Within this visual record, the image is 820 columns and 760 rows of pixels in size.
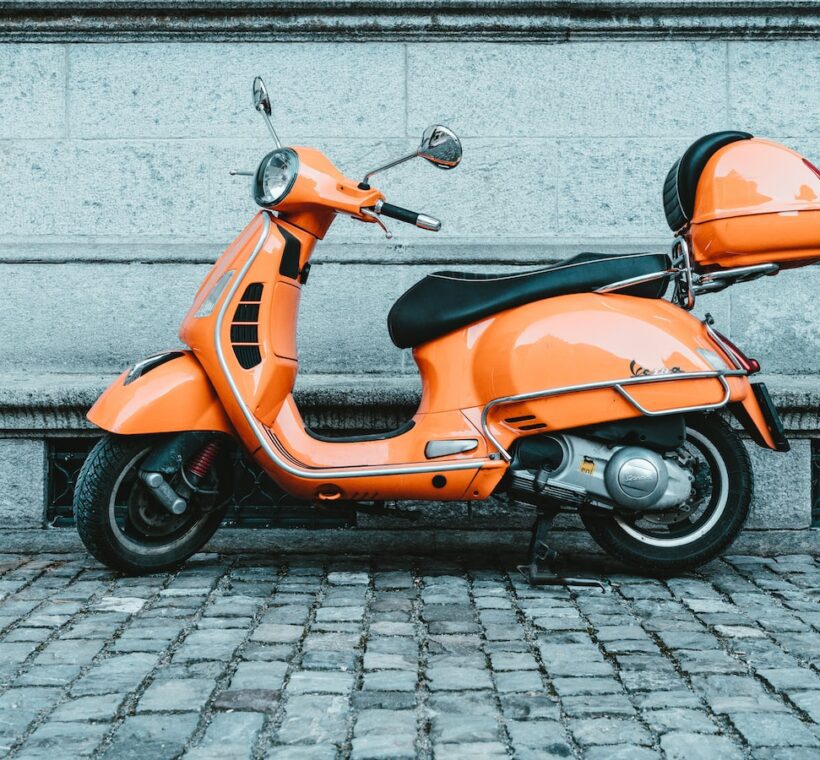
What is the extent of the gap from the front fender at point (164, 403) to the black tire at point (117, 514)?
4.1 inches

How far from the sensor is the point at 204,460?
141 inches

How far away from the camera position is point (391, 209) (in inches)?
139

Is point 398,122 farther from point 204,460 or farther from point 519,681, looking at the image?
point 519,681

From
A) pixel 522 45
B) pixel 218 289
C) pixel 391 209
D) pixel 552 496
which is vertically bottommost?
pixel 552 496

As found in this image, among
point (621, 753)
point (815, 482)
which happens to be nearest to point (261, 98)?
point (621, 753)

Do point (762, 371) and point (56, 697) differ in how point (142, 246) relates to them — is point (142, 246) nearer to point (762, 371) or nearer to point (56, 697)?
point (56, 697)

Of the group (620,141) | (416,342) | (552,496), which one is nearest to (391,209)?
(416,342)

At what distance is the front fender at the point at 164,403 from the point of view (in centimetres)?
342

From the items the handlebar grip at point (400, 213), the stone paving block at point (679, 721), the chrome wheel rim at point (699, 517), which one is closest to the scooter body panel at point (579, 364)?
the chrome wheel rim at point (699, 517)

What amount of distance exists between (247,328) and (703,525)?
1830 millimetres

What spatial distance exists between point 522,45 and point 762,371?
2.00 m

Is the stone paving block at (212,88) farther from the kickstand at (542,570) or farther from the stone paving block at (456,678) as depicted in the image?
the stone paving block at (456,678)

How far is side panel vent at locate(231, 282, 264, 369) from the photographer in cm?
350

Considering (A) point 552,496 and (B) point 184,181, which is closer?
(A) point 552,496
